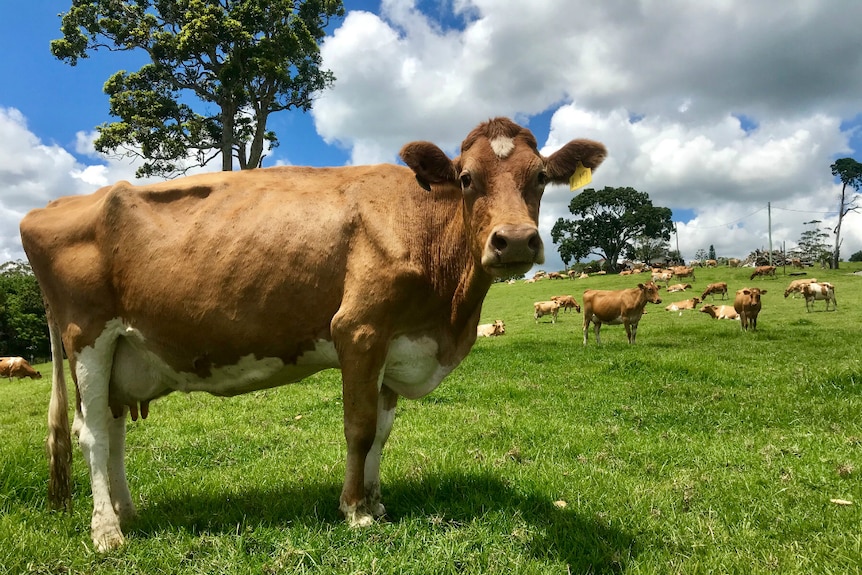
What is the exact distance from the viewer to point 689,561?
3.25 m

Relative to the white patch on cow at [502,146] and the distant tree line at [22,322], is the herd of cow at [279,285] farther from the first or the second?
the distant tree line at [22,322]

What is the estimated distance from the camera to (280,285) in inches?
148

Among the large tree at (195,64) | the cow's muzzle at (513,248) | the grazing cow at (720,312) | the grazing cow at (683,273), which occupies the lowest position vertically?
the grazing cow at (720,312)

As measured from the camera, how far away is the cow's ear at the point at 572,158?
3.97 metres

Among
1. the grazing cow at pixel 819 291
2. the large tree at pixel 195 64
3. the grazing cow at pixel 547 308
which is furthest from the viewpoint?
the grazing cow at pixel 547 308

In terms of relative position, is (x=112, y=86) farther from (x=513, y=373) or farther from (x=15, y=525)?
(x=15, y=525)

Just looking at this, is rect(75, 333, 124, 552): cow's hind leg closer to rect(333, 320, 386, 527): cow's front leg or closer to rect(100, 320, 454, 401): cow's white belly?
rect(100, 320, 454, 401): cow's white belly

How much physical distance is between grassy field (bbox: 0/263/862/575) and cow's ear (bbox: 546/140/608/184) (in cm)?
259

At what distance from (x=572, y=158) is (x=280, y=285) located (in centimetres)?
243

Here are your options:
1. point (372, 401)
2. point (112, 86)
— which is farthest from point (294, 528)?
point (112, 86)

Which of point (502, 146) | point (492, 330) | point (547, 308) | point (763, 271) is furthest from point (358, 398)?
point (763, 271)

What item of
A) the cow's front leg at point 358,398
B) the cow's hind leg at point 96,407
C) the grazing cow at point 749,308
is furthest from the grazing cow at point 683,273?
the cow's hind leg at point 96,407

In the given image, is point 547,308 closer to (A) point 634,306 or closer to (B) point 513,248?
(A) point 634,306

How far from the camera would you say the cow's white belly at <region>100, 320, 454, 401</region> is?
12.7 feet
